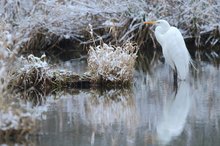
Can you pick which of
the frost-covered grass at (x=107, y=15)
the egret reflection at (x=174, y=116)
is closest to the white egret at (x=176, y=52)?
the egret reflection at (x=174, y=116)

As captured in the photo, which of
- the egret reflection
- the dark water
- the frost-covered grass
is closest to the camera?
the dark water

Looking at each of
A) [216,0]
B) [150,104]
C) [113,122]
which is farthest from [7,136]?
[216,0]

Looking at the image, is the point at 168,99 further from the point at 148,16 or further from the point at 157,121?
the point at 148,16

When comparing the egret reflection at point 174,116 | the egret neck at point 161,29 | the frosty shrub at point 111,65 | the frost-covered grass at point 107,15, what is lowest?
the egret reflection at point 174,116

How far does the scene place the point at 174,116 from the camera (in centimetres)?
895

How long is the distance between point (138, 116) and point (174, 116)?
50 centimetres

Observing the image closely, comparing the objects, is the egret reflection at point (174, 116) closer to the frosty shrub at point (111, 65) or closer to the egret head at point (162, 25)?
the frosty shrub at point (111, 65)

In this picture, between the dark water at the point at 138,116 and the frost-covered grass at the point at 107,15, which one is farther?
the frost-covered grass at the point at 107,15

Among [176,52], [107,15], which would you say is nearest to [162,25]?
[176,52]

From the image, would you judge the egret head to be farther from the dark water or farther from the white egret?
the dark water

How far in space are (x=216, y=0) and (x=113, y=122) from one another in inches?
484

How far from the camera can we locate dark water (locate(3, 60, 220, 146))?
7.39 meters

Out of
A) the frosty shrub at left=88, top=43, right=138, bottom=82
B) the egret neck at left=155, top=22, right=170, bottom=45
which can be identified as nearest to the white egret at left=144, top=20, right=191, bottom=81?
the egret neck at left=155, top=22, right=170, bottom=45

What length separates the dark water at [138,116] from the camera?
739 centimetres
